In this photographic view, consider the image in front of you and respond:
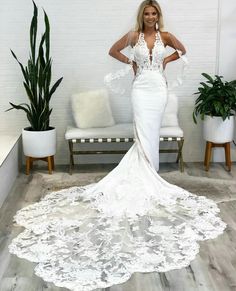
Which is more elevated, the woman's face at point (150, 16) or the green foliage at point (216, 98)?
the woman's face at point (150, 16)

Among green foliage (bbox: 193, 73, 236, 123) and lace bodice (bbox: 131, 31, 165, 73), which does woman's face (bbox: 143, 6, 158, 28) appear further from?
green foliage (bbox: 193, 73, 236, 123)

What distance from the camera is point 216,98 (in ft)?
16.3

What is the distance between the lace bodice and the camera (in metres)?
4.25

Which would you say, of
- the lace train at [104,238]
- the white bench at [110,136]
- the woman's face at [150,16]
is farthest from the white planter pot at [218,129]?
the woman's face at [150,16]

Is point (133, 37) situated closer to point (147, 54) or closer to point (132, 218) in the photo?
point (147, 54)

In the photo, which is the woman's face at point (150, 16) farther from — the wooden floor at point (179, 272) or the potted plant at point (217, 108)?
the wooden floor at point (179, 272)

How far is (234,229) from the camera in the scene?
11.8ft

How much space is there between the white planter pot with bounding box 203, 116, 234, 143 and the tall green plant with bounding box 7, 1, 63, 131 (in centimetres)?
167

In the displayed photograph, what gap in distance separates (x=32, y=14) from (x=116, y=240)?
2904mm

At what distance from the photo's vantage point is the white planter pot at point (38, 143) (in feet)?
16.0

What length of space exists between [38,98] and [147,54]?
4.47ft

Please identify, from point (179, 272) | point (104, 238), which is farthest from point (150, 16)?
point (179, 272)

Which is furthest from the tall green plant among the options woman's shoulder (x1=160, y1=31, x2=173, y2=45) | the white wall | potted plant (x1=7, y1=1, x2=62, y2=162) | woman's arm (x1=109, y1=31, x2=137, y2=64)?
woman's shoulder (x1=160, y1=31, x2=173, y2=45)

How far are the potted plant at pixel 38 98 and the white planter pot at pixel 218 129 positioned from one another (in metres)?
1.67
